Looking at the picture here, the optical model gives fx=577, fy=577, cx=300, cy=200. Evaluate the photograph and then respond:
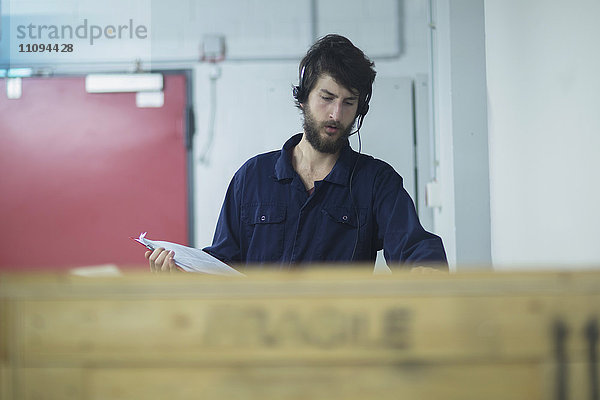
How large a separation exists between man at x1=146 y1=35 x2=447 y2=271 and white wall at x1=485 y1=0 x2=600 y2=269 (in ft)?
1.01

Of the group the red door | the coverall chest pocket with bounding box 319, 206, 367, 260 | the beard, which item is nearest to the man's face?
the beard

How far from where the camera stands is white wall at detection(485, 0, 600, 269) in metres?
0.96

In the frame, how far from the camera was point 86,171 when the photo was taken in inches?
102

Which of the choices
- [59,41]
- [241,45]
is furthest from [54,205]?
[241,45]

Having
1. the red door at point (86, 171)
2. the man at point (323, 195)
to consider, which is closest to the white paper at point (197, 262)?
the man at point (323, 195)

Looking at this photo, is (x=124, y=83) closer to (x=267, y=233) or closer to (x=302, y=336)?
(x=267, y=233)

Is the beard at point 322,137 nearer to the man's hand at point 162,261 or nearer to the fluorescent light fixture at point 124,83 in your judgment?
the man's hand at point 162,261

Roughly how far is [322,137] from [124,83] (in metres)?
1.55

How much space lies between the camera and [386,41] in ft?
8.31

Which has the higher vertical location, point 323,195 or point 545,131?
point 545,131

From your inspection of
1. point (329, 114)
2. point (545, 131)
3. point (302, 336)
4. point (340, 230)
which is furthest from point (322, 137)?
point (302, 336)

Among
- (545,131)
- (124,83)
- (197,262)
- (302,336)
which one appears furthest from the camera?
(124,83)

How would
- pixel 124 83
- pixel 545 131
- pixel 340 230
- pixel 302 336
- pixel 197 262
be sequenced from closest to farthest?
pixel 302 336, pixel 197 262, pixel 545 131, pixel 340 230, pixel 124 83

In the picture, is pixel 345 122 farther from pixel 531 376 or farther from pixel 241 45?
pixel 241 45
